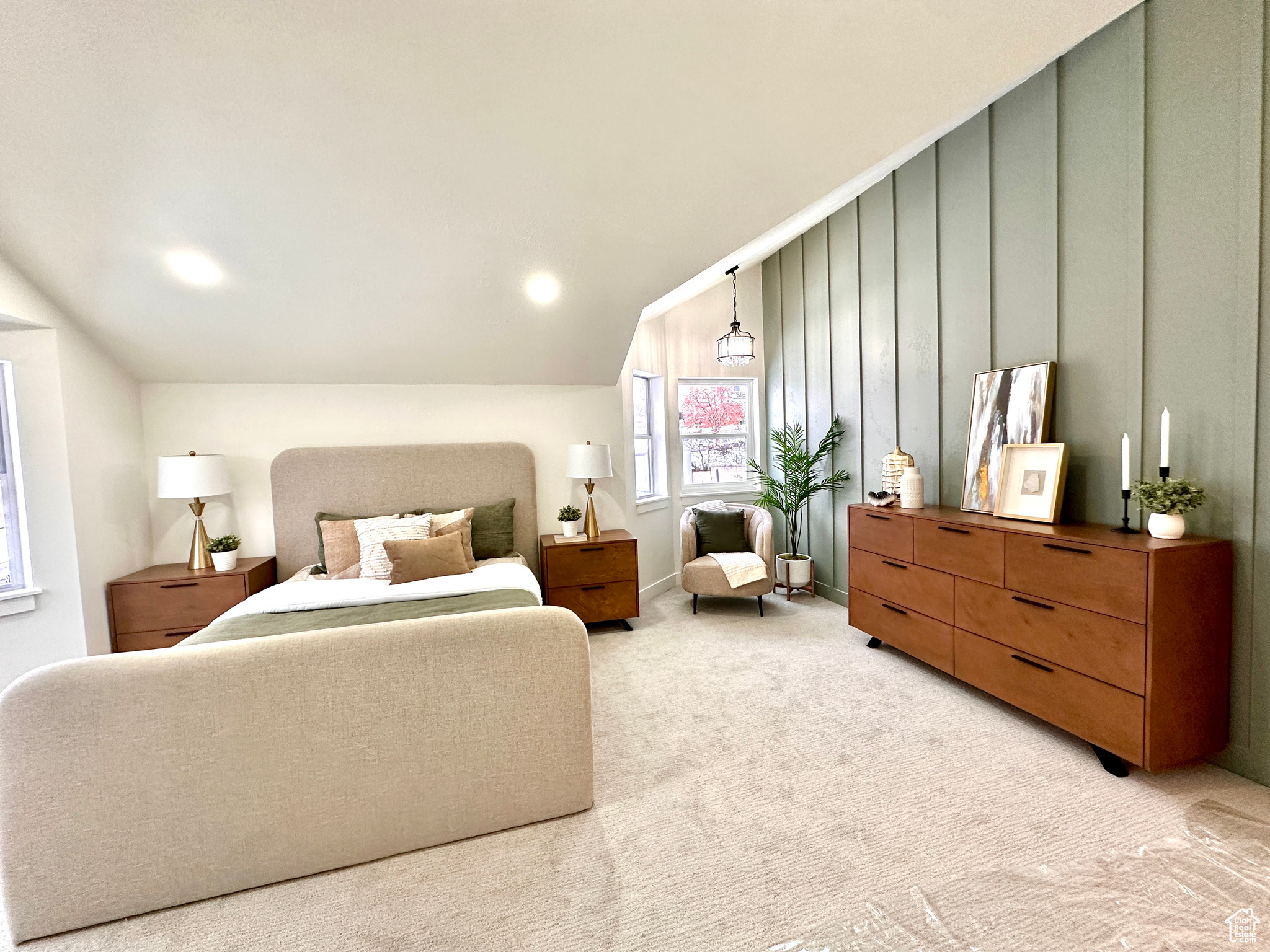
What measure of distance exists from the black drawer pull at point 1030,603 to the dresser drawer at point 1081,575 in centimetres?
3

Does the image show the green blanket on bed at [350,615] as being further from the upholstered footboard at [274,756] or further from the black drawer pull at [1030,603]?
the black drawer pull at [1030,603]

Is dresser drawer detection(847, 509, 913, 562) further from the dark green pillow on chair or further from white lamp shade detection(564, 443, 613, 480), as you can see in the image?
white lamp shade detection(564, 443, 613, 480)

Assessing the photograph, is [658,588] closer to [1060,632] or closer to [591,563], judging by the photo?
[591,563]

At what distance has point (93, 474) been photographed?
10.3ft

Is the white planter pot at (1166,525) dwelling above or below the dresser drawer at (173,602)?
above

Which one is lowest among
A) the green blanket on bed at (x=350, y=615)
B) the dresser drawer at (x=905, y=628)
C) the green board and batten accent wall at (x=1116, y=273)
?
the dresser drawer at (x=905, y=628)

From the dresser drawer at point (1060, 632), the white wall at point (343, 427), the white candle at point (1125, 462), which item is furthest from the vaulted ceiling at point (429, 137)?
the dresser drawer at point (1060, 632)

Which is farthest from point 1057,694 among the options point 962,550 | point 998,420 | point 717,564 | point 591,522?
point 591,522

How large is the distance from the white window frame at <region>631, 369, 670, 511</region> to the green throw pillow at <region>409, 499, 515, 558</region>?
130 centimetres

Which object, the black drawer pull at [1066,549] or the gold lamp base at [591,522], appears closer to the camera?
the black drawer pull at [1066,549]

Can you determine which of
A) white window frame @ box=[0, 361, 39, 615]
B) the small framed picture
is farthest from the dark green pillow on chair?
white window frame @ box=[0, 361, 39, 615]

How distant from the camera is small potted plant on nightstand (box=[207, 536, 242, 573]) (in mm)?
3404

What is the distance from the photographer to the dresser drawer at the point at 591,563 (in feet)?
12.5

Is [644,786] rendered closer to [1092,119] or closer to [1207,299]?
[1207,299]
